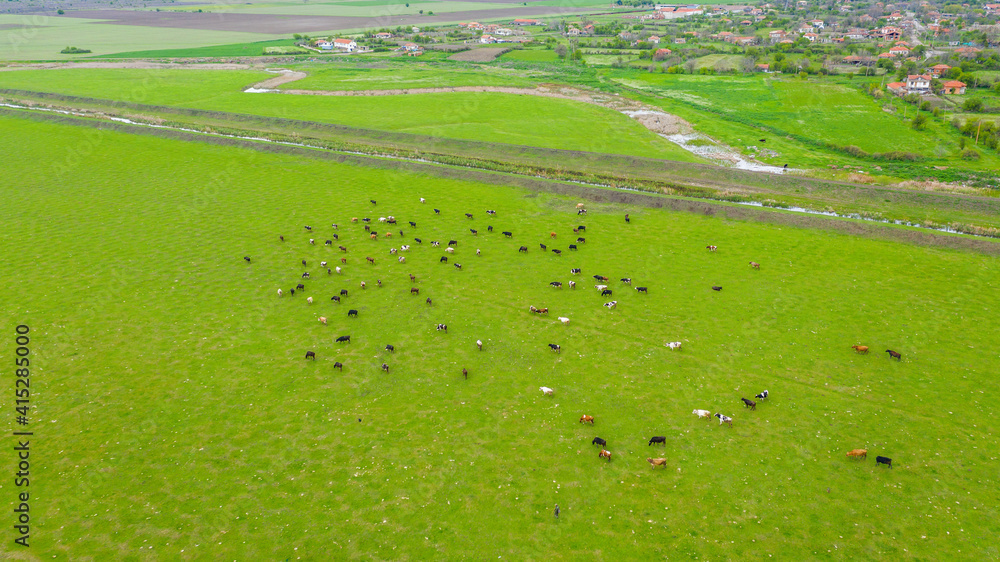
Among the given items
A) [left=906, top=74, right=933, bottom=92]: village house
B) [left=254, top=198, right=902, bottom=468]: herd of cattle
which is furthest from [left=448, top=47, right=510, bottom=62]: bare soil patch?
[left=254, top=198, right=902, bottom=468]: herd of cattle

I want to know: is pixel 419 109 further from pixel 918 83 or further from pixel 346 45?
pixel 918 83

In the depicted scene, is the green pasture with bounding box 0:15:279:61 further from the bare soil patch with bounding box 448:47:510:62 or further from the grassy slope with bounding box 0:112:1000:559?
the grassy slope with bounding box 0:112:1000:559

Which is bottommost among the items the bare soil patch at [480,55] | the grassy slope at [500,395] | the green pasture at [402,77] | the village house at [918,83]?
the grassy slope at [500,395]

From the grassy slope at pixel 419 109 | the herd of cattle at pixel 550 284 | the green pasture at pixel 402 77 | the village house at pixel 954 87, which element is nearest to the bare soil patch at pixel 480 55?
the green pasture at pixel 402 77

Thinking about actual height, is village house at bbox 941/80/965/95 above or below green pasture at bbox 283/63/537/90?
below

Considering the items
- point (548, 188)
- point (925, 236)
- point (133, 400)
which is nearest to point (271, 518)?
point (133, 400)

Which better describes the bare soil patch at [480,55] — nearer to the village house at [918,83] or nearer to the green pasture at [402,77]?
the green pasture at [402,77]

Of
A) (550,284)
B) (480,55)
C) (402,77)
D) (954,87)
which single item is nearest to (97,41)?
(402,77)
